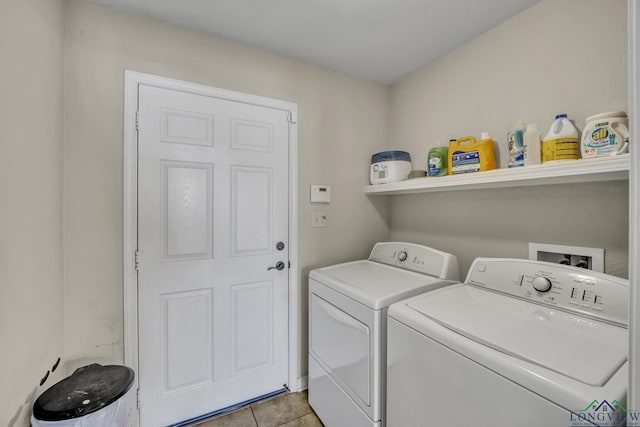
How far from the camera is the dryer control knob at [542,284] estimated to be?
3.64ft

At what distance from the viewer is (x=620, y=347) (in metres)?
0.78

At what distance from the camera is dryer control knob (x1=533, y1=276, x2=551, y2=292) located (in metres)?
1.11

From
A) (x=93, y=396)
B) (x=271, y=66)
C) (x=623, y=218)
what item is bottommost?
(x=93, y=396)

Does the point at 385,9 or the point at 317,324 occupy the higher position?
→ the point at 385,9

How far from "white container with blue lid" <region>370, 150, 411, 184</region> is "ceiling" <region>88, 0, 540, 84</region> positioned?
27.6 inches

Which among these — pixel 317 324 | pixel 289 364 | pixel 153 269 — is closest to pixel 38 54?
pixel 153 269

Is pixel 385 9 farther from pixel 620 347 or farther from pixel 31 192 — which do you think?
pixel 31 192

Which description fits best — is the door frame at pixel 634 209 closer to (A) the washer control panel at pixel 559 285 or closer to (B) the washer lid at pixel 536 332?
(B) the washer lid at pixel 536 332

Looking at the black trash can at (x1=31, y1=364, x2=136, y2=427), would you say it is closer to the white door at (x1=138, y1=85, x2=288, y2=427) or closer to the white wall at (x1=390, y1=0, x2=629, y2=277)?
the white door at (x1=138, y1=85, x2=288, y2=427)

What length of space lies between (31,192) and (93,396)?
0.89m

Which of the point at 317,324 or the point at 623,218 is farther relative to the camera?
the point at 317,324

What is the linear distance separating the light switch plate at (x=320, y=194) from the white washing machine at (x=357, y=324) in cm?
53

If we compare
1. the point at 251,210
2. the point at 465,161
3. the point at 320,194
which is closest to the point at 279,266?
the point at 251,210

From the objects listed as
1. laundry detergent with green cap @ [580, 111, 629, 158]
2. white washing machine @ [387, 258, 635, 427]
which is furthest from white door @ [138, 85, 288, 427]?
laundry detergent with green cap @ [580, 111, 629, 158]
